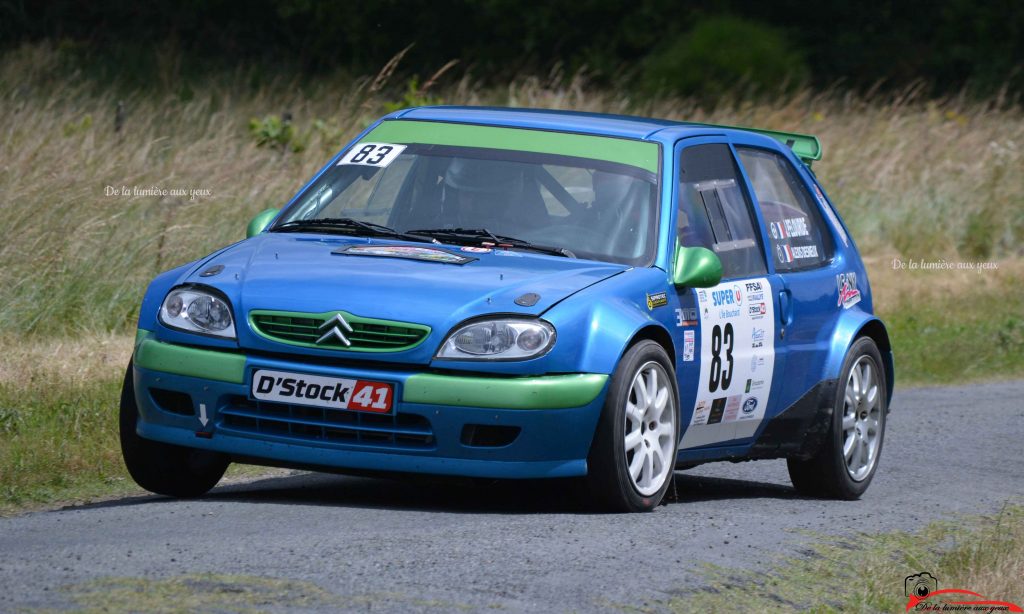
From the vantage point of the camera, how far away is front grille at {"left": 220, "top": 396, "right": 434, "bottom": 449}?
21.7 feet

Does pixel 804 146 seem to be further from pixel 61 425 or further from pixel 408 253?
pixel 61 425

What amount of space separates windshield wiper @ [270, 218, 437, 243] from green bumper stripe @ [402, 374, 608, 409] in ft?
3.61

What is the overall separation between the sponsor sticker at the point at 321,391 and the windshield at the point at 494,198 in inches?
43.1

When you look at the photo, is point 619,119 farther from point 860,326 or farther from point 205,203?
point 205,203

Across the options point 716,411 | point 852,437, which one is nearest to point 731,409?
point 716,411

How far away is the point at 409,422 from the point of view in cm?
663

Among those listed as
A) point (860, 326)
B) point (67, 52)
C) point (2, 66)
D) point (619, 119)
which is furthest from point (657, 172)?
point (67, 52)

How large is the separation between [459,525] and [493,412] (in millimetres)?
435

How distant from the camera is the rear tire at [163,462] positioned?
23.4ft

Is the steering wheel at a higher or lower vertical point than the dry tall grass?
higher

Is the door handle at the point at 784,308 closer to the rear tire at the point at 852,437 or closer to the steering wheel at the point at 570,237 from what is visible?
the rear tire at the point at 852,437

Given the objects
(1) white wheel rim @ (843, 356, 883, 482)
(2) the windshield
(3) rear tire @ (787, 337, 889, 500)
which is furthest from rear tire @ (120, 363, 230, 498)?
(1) white wheel rim @ (843, 356, 883, 482)

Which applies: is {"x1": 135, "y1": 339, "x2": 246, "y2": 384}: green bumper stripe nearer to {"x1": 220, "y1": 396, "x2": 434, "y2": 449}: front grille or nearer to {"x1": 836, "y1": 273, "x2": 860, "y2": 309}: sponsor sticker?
{"x1": 220, "y1": 396, "x2": 434, "y2": 449}: front grille

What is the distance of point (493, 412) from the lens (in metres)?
6.55
